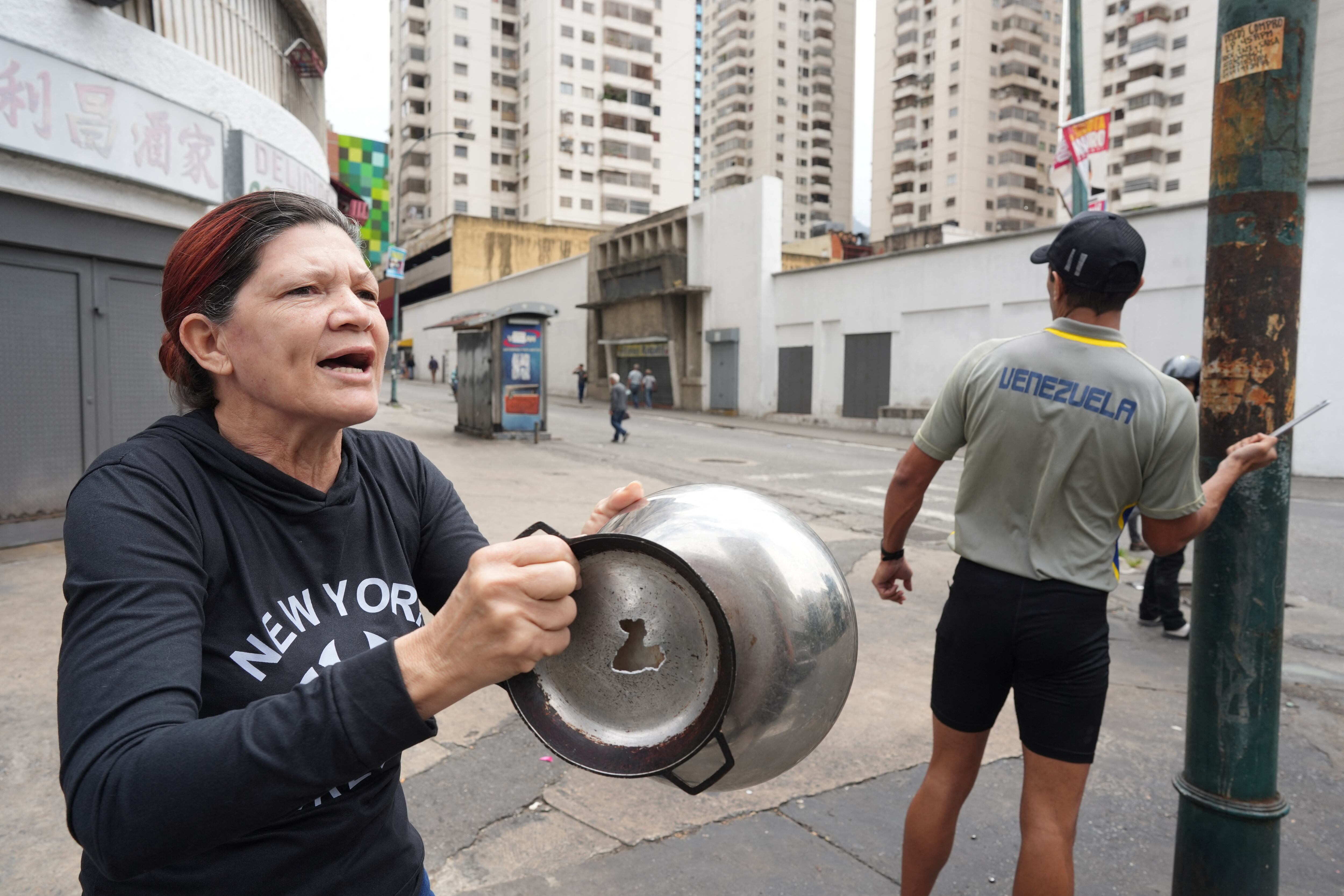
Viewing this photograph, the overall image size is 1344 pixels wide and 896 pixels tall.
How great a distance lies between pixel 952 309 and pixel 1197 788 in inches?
764

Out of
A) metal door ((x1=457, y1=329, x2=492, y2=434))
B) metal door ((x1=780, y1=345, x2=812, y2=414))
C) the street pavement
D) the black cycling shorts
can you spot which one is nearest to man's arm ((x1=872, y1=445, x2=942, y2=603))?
the black cycling shorts

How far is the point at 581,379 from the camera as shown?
103 feet

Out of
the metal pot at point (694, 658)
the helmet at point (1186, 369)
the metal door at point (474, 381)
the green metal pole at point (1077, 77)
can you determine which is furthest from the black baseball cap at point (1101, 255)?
the metal door at point (474, 381)

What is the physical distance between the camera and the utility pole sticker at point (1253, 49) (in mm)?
2211

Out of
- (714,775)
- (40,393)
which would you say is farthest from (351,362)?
(40,393)

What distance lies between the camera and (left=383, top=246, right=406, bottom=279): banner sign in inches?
821

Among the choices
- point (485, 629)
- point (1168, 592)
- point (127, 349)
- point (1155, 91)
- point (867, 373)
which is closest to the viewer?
point (485, 629)

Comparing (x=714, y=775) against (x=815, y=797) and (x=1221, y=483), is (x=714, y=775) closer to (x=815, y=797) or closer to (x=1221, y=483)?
(x=1221, y=483)

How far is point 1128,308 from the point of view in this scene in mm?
16594

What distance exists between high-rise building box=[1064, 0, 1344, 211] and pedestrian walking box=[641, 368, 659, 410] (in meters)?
36.8

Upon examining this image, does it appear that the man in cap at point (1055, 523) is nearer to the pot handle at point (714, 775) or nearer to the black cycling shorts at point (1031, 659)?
the black cycling shorts at point (1031, 659)

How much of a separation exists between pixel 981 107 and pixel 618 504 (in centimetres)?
8479

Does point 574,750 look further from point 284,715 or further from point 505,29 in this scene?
point 505,29

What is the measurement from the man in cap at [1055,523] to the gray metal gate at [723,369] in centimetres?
2498
